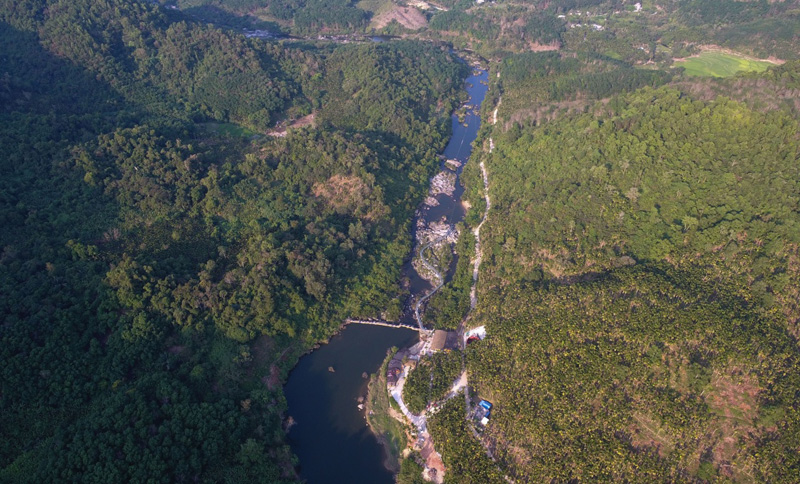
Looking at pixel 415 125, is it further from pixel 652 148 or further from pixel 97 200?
pixel 97 200

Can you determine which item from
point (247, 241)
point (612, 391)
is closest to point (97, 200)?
point (247, 241)

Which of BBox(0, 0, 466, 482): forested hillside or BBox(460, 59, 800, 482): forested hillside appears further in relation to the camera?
BBox(0, 0, 466, 482): forested hillside

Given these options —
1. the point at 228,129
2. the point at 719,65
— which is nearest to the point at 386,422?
the point at 228,129

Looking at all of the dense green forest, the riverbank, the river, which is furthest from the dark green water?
the dense green forest

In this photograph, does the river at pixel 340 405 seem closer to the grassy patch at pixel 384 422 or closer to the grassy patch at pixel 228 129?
the grassy patch at pixel 384 422

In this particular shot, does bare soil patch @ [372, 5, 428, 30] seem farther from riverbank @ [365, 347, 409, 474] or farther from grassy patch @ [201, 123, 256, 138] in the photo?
riverbank @ [365, 347, 409, 474]
